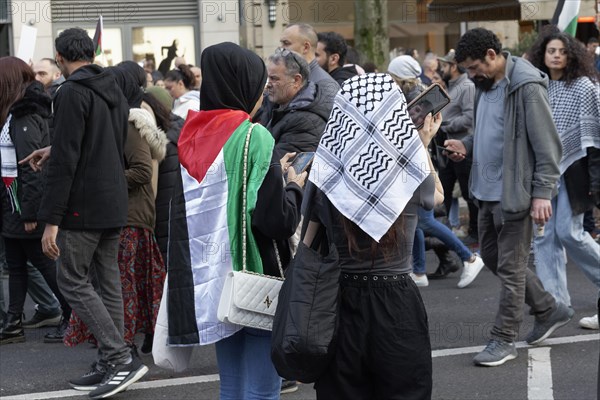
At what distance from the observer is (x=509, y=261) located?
5.96m

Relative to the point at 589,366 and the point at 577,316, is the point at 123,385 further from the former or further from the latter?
the point at 577,316

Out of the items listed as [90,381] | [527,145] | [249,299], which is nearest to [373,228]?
[249,299]

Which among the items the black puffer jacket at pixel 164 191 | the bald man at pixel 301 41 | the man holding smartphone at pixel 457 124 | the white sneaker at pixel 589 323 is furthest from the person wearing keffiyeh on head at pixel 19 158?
the man holding smartphone at pixel 457 124

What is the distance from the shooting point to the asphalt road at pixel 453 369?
5598mm

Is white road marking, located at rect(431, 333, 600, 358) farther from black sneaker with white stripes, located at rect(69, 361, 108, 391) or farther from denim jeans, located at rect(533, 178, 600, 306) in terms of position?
black sneaker with white stripes, located at rect(69, 361, 108, 391)

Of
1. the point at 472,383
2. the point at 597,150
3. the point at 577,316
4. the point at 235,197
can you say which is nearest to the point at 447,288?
the point at 577,316

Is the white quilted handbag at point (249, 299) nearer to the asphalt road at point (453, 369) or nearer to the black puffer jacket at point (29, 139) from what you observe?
the asphalt road at point (453, 369)

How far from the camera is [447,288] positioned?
839 centimetres

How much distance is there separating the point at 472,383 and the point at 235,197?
2.40 m

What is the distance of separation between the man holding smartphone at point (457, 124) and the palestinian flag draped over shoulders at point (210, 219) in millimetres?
5905

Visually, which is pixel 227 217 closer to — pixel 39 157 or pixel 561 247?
pixel 39 157

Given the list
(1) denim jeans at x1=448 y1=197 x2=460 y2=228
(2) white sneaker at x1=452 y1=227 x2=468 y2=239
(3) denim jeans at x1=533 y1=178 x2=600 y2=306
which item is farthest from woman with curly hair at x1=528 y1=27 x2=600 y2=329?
(1) denim jeans at x1=448 y1=197 x2=460 y2=228

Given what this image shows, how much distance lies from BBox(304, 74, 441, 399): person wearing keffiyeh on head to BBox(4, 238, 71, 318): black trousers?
12.9 feet

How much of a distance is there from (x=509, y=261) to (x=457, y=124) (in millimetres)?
4099
